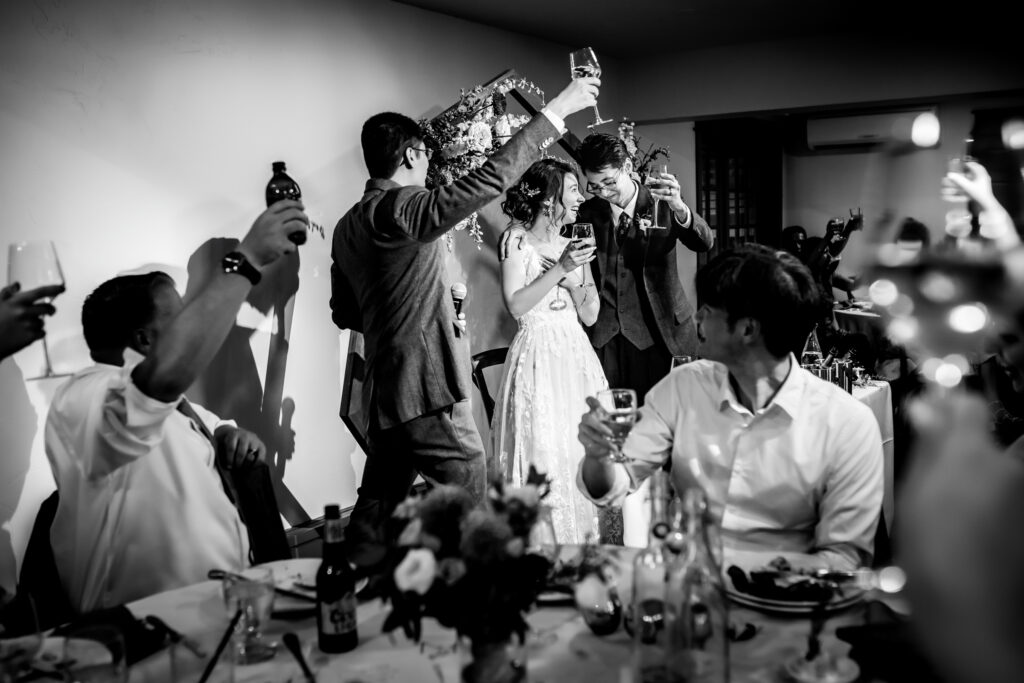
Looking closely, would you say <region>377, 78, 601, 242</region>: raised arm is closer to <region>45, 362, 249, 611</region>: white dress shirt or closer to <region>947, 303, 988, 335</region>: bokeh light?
<region>45, 362, 249, 611</region>: white dress shirt

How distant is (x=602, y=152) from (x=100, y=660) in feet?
9.41

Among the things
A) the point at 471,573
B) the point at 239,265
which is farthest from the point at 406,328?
the point at 471,573

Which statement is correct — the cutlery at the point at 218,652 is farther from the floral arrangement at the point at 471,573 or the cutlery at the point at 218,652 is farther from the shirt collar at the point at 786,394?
Result: the shirt collar at the point at 786,394

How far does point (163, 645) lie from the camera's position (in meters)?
1.25

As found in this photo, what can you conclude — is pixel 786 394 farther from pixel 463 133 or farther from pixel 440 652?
pixel 463 133

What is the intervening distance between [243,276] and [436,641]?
2.70 ft

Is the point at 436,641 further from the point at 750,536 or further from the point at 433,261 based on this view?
the point at 433,261

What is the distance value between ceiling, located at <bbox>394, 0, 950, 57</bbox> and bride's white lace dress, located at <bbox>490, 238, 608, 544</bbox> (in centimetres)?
147

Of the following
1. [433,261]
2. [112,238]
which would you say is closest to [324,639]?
[433,261]

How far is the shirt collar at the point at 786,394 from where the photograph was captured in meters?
1.77

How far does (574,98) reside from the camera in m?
2.67

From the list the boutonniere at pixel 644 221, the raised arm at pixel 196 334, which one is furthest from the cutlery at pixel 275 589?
the boutonniere at pixel 644 221

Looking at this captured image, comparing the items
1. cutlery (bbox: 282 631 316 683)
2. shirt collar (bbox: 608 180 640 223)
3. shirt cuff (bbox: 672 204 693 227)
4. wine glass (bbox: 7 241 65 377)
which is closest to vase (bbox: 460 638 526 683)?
cutlery (bbox: 282 631 316 683)

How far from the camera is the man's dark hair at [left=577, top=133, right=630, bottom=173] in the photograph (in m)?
3.47
